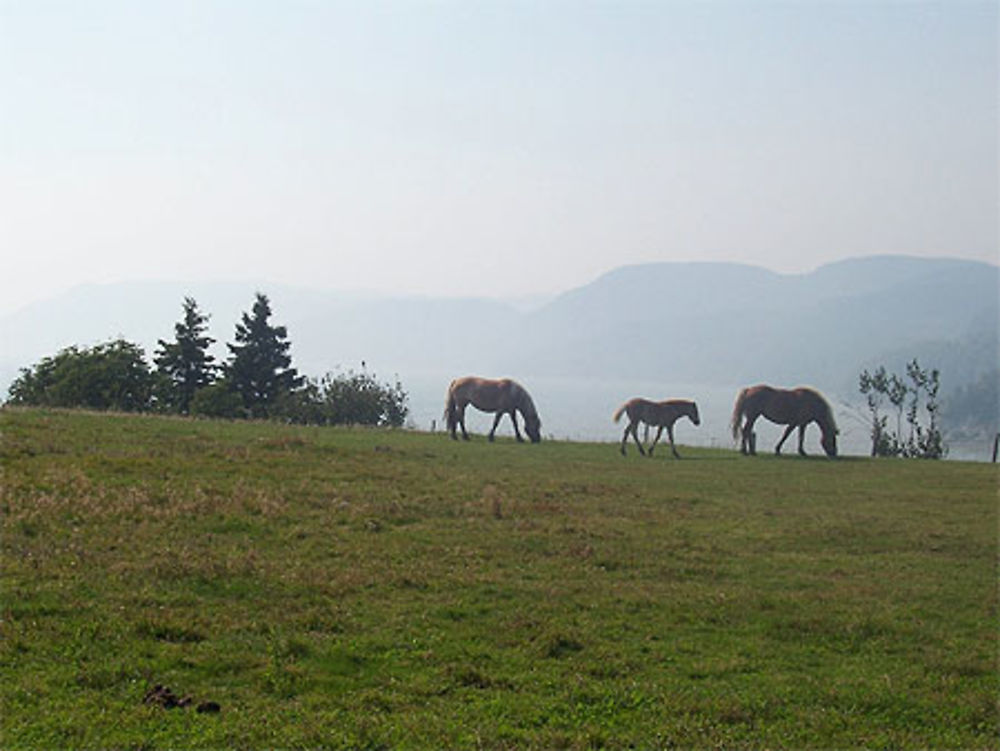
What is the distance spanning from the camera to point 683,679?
7.55 m

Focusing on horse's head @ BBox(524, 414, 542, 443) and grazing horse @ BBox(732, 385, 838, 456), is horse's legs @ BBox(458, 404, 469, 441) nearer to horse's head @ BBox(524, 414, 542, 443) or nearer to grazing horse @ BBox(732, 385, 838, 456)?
horse's head @ BBox(524, 414, 542, 443)

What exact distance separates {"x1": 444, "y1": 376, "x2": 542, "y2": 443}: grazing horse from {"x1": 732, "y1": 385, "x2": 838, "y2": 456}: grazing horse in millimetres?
6575

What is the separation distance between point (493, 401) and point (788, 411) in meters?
9.67

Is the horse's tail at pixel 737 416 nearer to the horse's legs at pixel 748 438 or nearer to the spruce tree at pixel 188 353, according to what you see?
the horse's legs at pixel 748 438

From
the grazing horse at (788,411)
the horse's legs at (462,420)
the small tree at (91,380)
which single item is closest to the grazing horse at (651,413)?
the grazing horse at (788,411)

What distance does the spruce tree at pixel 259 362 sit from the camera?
5453cm

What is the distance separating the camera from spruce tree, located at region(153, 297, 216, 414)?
5047 cm

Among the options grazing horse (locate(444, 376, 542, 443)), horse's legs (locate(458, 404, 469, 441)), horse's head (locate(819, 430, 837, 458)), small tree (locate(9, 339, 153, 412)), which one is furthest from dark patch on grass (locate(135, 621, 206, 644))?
small tree (locate(9, 339, 153, 412))

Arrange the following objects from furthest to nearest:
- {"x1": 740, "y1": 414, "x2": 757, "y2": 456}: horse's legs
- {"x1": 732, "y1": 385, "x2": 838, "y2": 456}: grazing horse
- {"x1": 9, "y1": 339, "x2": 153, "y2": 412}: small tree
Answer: {"x1": 9, "y1": 339, "x2": 153, "y2": 412}: small tree < {"x1": 732, "y1": 385, "x2": 838, "y2": 456}: grazing horse < {"x1": 740, "y1": 414, "x2": 757, "y2": 456}: horse's legs

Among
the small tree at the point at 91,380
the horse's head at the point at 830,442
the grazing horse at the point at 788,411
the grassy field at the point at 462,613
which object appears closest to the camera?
the grassy field at the point at 462,613

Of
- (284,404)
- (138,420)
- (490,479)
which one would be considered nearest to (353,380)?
(284,404)

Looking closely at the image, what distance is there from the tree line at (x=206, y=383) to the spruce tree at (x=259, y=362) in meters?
0.06

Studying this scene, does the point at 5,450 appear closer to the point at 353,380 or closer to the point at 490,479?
the point at 490,479

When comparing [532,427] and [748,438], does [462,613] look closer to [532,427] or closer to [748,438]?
[532,427]
